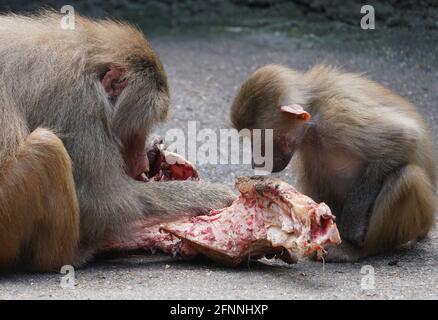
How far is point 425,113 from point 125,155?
194 inches

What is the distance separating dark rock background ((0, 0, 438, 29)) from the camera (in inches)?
493

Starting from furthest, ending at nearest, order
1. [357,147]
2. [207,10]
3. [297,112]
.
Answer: [207,10]
[297,112]
[357,147]

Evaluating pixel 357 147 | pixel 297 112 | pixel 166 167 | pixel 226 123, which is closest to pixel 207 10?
pixel 226 123

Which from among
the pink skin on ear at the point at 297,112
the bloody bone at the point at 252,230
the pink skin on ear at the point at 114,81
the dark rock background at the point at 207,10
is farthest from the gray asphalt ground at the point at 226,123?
the pink skin on ear at the point at 114,81

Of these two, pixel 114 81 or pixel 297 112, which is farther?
pixel 297 112

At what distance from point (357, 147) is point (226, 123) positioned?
3356 millimetres

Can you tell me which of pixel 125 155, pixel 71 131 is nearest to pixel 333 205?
pixel 125 155

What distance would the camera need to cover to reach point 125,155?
5734 millimetres

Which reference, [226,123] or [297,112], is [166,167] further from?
[226,123]

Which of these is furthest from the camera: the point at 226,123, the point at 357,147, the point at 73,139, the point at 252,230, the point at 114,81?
the point at 226,123

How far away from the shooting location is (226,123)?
904cm

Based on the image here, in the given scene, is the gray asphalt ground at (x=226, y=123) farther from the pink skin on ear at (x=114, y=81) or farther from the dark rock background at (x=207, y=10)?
the pink skin on ear at (x=114, y=81)

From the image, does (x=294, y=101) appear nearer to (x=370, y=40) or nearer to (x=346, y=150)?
(x=346, y=150)

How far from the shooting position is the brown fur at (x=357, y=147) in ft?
18.9
